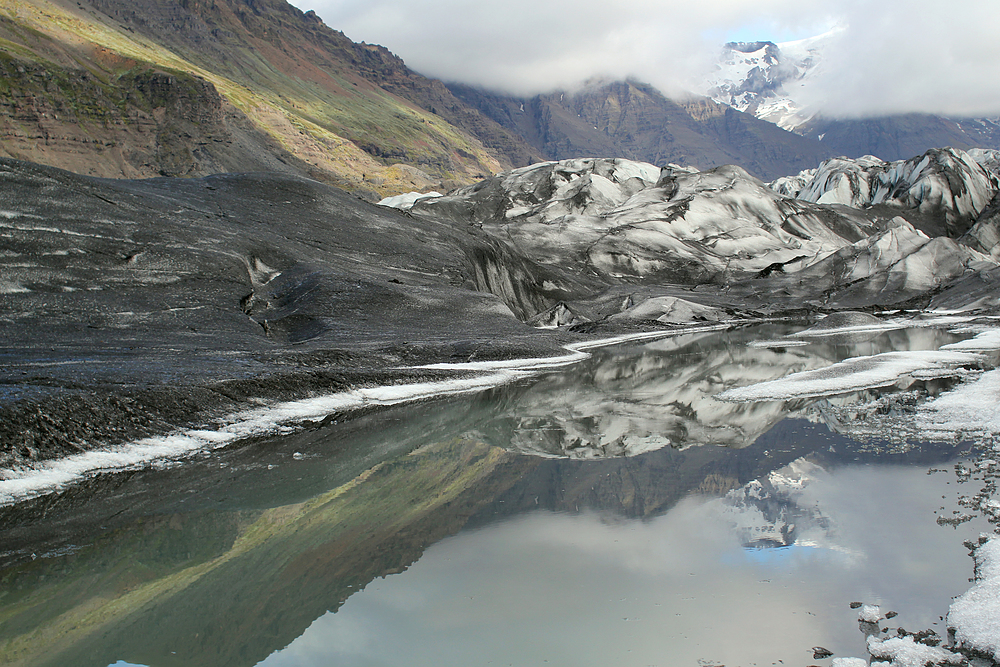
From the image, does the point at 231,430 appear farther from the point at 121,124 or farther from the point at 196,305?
the point at 121,124

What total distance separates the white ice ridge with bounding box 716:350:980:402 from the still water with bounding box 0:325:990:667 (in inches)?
110

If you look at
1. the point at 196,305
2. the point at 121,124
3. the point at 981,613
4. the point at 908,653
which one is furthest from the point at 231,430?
the point at 121,124

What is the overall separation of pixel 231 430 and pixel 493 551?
562 cm

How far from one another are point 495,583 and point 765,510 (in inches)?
123

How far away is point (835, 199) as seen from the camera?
66.8m

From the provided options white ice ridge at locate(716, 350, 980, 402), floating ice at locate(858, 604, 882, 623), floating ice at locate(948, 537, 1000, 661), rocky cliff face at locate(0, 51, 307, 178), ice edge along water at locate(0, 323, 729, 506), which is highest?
rocky cliff face at locate(0, 51, 307, 178)

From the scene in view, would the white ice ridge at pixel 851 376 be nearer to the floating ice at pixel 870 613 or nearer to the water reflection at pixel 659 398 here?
the water reflection at pixel 659 398

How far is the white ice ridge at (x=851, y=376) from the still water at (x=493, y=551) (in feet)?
9.14

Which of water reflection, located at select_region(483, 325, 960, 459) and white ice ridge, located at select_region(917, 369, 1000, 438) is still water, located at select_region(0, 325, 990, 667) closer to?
water reflection, located at select_region(483, 325, 960, 459)

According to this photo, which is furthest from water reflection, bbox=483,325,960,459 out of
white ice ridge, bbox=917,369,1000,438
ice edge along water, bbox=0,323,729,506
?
white ice ridge, bbox=917,369,1000,438

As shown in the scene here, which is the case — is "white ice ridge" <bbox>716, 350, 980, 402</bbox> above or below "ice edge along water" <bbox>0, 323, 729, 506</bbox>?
below

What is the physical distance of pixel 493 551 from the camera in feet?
20.0

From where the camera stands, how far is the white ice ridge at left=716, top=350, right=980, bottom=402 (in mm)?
13469

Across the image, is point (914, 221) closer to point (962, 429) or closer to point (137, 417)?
point (962, 429)
